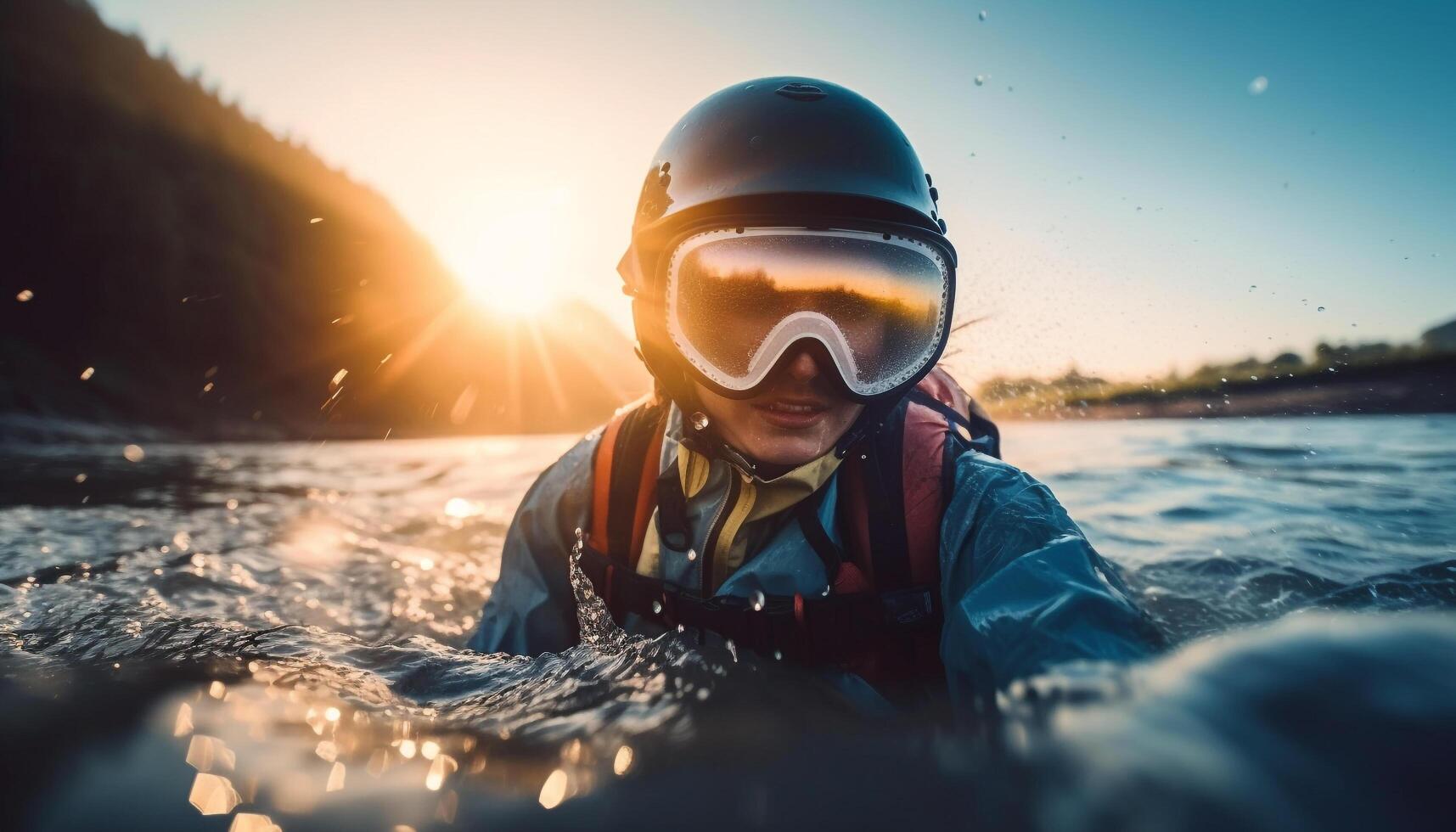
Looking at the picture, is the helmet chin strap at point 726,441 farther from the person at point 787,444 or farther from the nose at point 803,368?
the nose at point 803,368

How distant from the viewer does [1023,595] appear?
120 cm

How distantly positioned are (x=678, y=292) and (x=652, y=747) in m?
1.47

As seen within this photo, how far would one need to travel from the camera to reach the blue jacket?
3.51 ft

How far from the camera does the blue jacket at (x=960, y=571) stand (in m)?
1.07

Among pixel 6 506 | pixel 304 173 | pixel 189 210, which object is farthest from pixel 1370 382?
pixel 304 173

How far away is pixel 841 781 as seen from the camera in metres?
0.87

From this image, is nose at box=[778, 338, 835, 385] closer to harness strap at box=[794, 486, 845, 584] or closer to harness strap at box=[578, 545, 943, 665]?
harness strap at box=[794, 486, 845, 584]

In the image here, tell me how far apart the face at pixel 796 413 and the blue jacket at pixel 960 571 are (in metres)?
0.13

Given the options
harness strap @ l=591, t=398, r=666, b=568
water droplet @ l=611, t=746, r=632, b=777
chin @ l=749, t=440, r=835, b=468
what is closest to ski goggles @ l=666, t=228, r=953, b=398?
chin @ l=749, t=440, r=835, b=468

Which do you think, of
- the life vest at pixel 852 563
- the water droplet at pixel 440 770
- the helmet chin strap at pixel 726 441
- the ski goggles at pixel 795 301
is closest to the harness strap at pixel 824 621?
the life vest at pixel 852 563

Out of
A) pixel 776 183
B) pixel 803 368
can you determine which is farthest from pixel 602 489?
pixel 776 183

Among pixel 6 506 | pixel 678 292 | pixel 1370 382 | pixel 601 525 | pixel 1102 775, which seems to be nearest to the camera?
pixel 1102 775

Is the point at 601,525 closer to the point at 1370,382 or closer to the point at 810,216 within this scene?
the point at 810,216

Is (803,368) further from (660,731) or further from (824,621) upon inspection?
(660,731)
